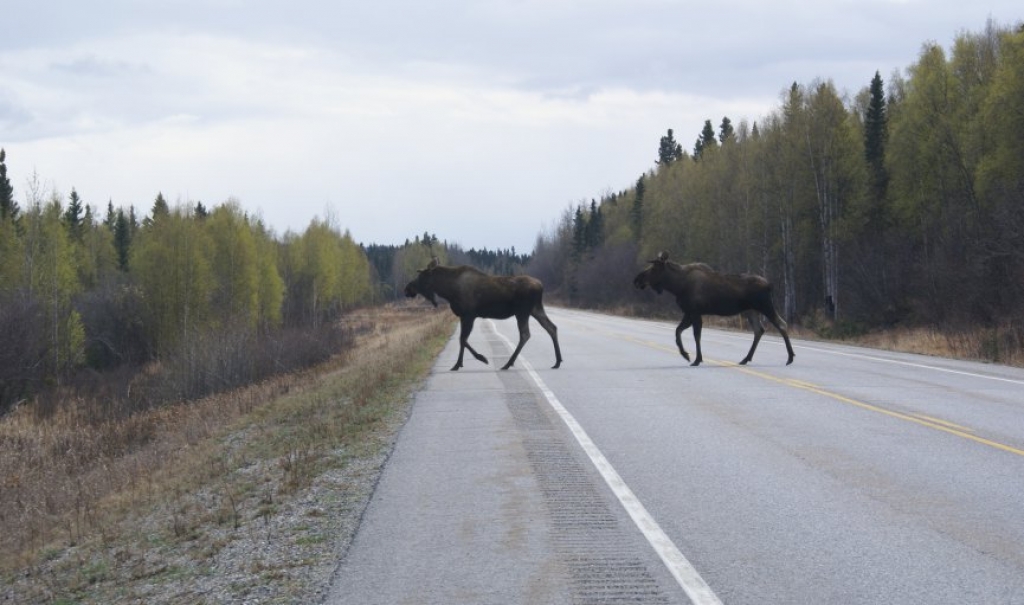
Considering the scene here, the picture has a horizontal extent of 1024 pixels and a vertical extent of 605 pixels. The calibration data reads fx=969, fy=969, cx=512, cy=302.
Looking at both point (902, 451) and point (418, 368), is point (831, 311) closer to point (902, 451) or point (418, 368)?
point (418, 368)

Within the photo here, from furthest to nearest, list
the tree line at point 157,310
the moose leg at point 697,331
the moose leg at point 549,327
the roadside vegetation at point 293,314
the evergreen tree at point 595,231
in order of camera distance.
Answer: the evergreen tree at point 595,231
the tree line at point 157,310
the moose leg at point 549,327
the moose leg at point 697,331
the roadside vegetation at point 293,314

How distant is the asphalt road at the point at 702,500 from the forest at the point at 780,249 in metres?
12.8

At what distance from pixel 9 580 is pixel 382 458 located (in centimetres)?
339

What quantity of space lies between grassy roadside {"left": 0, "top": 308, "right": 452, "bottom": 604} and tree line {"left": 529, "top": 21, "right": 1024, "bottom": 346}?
17008 mm

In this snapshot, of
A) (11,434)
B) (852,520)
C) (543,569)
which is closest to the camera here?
(543,569)

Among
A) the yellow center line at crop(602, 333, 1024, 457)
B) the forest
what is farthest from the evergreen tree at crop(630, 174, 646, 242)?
the yellow center line at crop(602, 333, 1024, 457)

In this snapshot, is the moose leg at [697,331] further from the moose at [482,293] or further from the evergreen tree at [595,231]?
the evergreen tree at [595,231]

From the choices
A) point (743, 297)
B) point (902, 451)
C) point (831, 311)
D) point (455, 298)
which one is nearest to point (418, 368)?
point (455, 298)

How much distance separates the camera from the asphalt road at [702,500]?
536 cm

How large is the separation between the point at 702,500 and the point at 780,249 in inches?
2042

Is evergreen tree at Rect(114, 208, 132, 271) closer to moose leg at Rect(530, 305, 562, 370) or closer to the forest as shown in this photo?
the forest

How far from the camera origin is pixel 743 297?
1983 centimetres

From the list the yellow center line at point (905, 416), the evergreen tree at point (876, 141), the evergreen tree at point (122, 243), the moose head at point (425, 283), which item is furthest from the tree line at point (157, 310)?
the evergreen tree at point (876, 141)

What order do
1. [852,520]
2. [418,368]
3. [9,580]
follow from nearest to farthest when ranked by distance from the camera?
[852,520], [9,580], [418,368]
